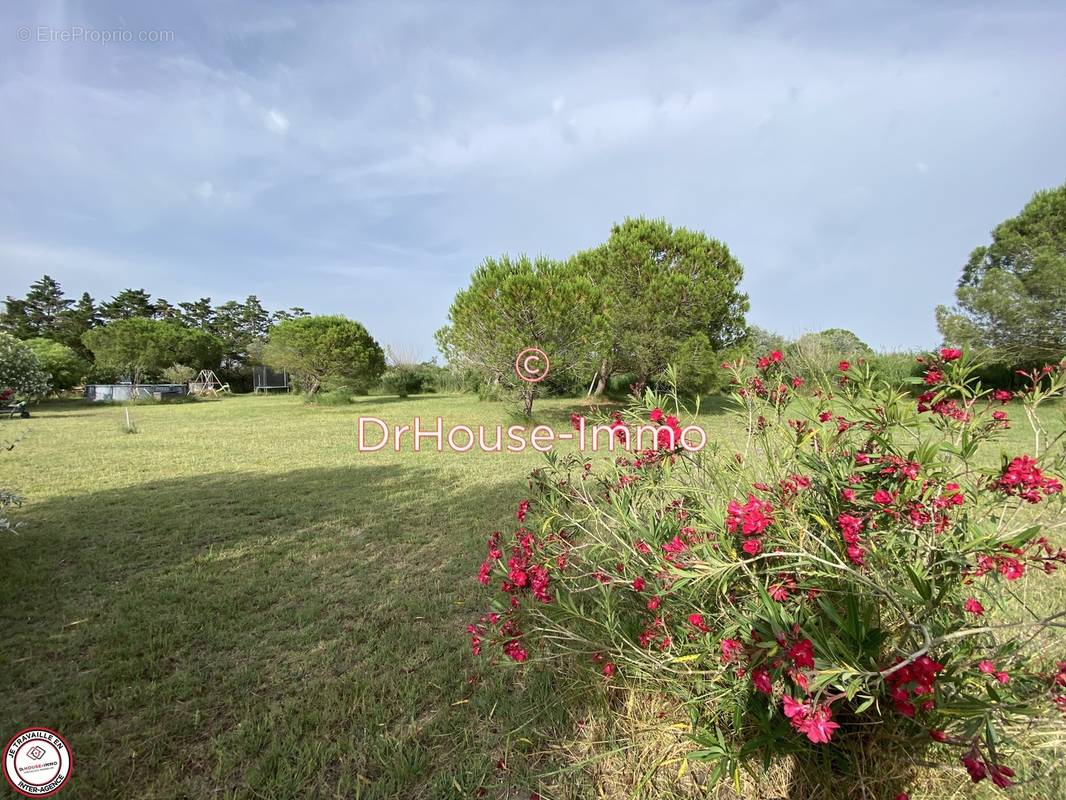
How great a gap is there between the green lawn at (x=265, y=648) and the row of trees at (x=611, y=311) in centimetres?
599

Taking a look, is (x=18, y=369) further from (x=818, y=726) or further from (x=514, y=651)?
(x=818, y=726)

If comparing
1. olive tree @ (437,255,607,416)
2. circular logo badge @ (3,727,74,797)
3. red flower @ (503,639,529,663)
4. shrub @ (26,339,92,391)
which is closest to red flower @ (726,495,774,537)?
red flower @ (503,639,529,663)

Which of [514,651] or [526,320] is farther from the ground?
[526,320]

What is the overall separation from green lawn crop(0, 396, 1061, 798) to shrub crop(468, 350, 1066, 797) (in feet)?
1.55

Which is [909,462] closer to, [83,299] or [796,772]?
[796,772]

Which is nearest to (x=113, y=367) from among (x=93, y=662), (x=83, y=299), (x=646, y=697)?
(x=83, y=299)

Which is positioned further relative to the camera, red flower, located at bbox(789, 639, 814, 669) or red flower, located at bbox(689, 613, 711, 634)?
red flower, located at bbox(689, 613, 711, 634)

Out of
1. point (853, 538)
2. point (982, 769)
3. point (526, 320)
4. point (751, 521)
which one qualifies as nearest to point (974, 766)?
point (982, 769)

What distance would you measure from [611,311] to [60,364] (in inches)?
949

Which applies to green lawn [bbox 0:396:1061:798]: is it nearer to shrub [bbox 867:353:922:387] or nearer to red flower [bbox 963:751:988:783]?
red flower [bbox 963:751:988:783]

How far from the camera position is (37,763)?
60.7 inches

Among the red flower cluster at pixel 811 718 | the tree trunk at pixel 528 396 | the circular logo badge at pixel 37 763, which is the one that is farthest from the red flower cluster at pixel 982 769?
the tree trunk at pixel 528 396

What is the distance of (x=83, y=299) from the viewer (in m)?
30.5

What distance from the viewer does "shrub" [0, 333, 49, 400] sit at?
395 inches
